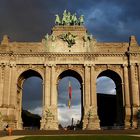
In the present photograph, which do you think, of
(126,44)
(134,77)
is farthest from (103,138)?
(126,44)

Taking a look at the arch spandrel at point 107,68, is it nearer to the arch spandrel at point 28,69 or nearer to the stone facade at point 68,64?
the stone facade at point 68,64

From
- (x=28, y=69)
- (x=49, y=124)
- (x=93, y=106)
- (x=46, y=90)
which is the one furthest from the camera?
(x=28, y=69)

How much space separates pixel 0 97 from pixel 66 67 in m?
15.3

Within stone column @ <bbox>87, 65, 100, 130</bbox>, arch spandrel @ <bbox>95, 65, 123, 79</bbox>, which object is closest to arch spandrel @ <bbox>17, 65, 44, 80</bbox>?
stone column @ <bbox>87, 65, 100, 130</bbox>

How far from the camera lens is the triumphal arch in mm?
68938

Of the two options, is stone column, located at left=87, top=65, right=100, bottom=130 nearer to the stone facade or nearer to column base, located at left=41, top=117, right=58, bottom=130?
the stone facade

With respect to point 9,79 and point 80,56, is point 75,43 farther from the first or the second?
point 9,79

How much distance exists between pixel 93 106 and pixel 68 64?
34.7 ft

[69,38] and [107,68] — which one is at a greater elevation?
[69,38]

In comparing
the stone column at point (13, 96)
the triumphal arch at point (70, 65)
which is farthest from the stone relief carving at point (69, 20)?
the stone column at point (13, 96)

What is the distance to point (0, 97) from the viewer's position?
6894cm

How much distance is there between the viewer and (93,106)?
6806cm

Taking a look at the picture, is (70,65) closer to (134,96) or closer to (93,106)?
(93,106)

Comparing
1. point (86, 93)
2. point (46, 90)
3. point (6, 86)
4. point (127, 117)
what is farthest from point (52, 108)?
point (127, 117)
